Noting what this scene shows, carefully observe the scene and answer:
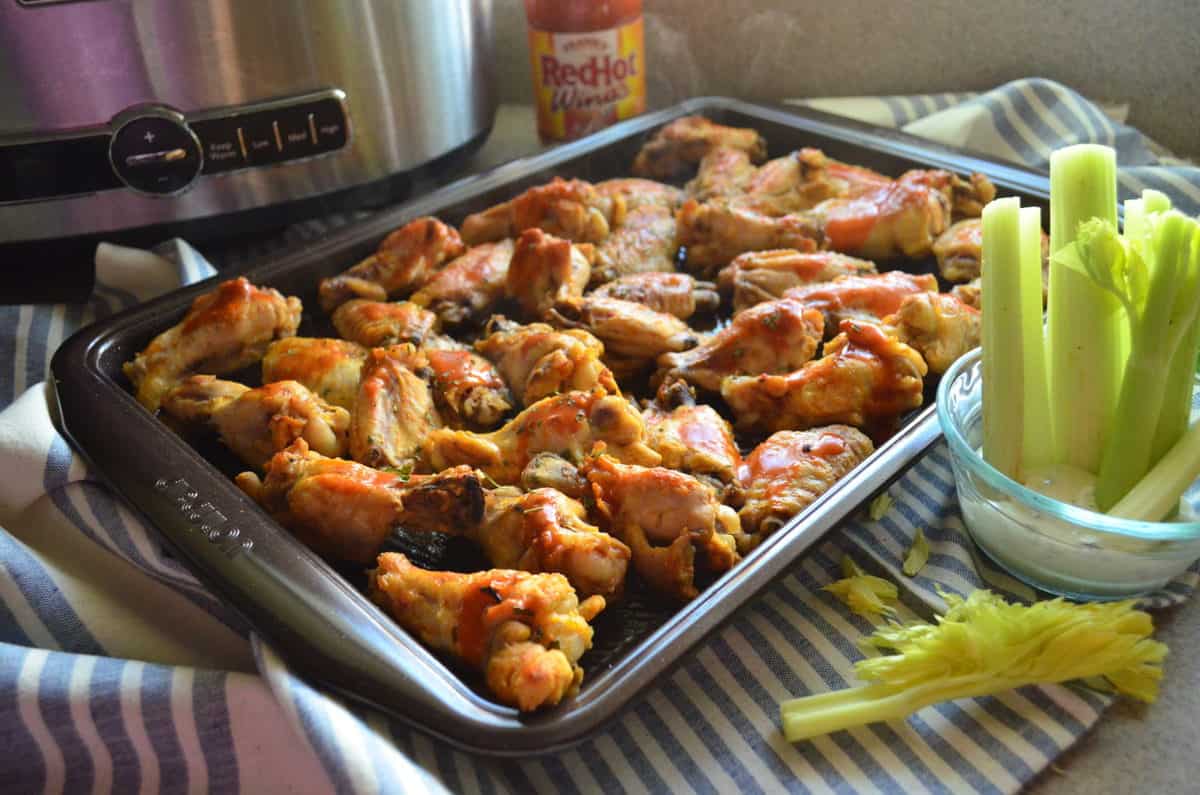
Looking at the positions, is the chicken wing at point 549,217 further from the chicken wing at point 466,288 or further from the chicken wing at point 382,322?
the chicken wing at point 382,322

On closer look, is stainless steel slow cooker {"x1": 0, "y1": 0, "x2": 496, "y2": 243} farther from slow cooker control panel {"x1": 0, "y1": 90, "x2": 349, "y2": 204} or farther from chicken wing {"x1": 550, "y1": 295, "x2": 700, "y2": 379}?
chicken wing {"x1": 550, "y1": 295, "x2": 700, "y2": 379}

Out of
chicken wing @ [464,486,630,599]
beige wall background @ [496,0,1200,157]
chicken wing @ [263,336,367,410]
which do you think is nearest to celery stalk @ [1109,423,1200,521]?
chicken wing @ [464,486,630,599]

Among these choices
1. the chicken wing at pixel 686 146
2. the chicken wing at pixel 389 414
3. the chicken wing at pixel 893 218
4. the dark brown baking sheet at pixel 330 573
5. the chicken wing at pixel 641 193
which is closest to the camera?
the dark brown baking sheet at pixel 330 573

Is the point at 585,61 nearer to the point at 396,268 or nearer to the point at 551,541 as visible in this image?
the point at 396,268

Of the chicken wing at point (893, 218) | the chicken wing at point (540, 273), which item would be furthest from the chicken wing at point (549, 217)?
the chicken wing at point (893, 218)

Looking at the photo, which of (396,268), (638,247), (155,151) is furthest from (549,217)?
(155,151)

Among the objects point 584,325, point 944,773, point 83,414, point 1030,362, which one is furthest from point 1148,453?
point 83,414

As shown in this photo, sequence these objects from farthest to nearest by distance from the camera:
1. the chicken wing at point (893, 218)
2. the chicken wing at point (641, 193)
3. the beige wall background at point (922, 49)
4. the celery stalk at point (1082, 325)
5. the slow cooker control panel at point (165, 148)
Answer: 1. the beige wall background at point (922, 49)
2. the chicken wing at point (641, 193)
3. the chicken wing at point (893, 218)
4. the slow cooker control panel at point (165, 148)
5. the celery stalk at point (1082, 325)
